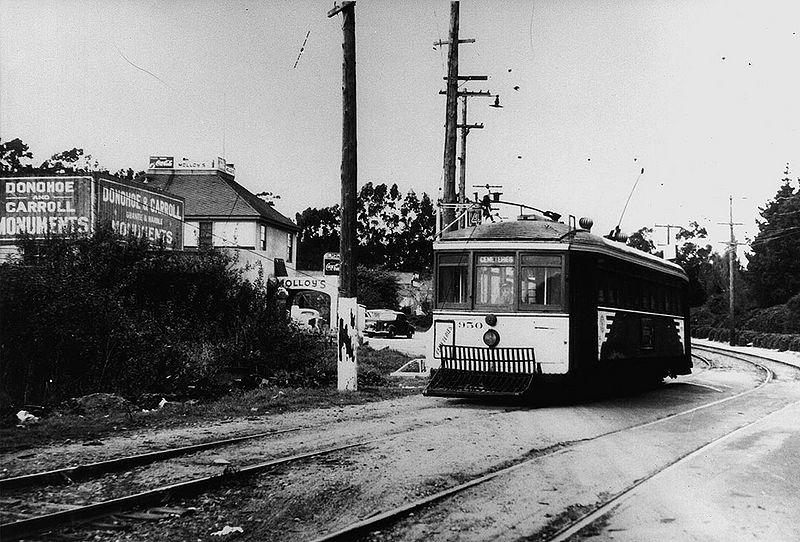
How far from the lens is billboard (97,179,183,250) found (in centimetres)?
2074

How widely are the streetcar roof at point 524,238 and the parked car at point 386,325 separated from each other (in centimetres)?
3333

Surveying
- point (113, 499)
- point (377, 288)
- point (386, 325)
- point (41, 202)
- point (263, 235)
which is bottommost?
point (113, 499)

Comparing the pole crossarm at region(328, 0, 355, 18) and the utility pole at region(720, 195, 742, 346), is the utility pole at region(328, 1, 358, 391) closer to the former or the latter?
the pole crossarm at region(328, 0, 355, 18)

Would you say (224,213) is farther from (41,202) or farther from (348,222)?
(348,222)

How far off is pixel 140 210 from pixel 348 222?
901 cm

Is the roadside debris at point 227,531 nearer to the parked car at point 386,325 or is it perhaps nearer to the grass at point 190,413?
the grass at point 190,413

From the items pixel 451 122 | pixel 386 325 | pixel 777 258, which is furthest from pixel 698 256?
pixel 451 122

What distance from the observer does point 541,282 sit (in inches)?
527

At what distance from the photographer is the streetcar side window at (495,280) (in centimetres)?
1359

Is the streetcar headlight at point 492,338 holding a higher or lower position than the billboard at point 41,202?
lower

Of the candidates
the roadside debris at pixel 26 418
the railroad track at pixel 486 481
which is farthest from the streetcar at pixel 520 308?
the roadside debris at pixel 26 418

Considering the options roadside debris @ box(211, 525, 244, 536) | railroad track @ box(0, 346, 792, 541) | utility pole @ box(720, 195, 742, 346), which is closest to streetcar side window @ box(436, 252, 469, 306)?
railroad track @ box(0, 346, 792, 541)

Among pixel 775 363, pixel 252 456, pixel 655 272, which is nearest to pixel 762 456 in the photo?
pixel 252 456

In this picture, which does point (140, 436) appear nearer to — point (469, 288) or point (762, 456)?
point (469, 288)
